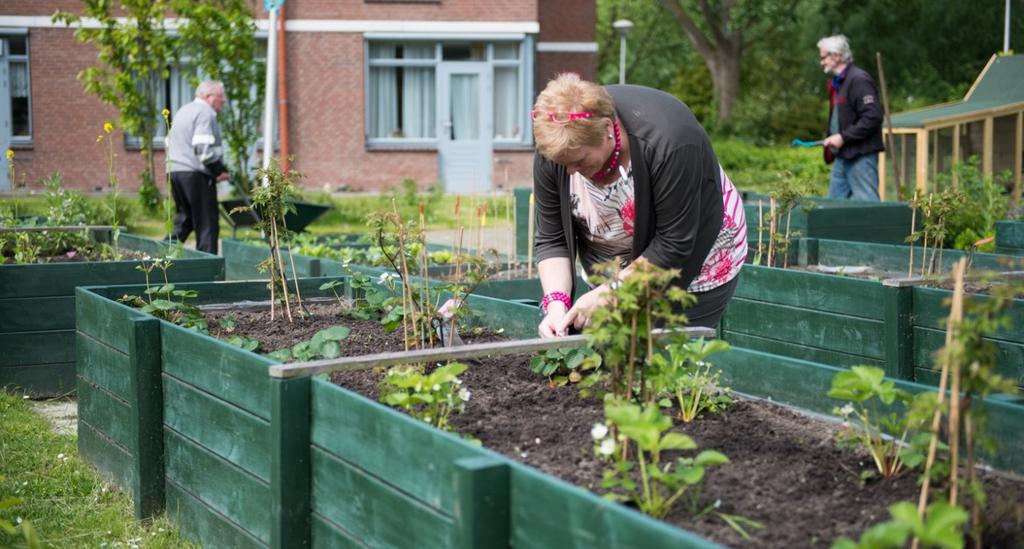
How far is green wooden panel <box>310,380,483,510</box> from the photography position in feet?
8.79

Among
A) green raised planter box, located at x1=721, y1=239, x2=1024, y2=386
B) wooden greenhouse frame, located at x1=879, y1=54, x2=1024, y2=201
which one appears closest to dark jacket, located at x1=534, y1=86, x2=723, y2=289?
green raised planter box, located at x1=721, y1=239, x2=1024, y2=386

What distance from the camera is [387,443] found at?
115 inches

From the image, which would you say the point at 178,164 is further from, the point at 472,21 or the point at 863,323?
the point at 472,21

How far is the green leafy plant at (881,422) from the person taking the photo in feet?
9.27

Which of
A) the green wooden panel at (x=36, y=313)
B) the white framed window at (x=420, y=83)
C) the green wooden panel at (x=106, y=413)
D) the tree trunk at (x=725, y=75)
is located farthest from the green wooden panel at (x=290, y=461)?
the tree trunk at (x=725, y=75)

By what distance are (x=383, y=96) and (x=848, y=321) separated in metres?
20.0

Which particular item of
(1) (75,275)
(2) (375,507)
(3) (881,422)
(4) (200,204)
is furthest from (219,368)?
(4) (200,204)

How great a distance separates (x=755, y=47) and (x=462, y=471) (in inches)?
1627

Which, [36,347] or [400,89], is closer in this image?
[36,347]

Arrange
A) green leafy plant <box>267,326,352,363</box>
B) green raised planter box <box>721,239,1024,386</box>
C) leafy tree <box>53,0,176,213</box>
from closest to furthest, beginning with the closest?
green leafy plant <box>267,326,352,363</box> < green raised planter box <box>721,239,1024,386</box> < leafy tree <box>53,0,176,213</box>

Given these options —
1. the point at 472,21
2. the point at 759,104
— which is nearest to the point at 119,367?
the point at 472,21

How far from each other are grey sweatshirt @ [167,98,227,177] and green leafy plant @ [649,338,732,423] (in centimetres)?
746

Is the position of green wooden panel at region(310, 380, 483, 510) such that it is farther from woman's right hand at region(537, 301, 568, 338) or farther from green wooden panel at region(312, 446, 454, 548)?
woman's right hand at region(537, 301, 568, 338)

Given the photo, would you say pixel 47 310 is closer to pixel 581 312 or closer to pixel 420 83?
pixel 581 312
